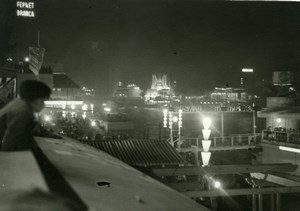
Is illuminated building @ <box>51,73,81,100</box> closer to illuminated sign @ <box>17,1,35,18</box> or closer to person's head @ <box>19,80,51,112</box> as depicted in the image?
illuminated sign @ <box>17,1,35,18</box>

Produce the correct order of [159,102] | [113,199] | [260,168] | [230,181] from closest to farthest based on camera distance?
[113,199] → [260,168] → [230,181] → [159,102]

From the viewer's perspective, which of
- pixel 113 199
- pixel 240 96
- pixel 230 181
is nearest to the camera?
pixel 113 199

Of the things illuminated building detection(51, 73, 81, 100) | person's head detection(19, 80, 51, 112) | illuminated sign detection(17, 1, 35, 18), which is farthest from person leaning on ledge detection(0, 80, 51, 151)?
illuminated sign detection(17, 1, 35, 18)

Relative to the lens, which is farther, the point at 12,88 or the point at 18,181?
the point at 12,88

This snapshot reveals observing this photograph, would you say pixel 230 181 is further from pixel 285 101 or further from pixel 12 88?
pixel 12 88

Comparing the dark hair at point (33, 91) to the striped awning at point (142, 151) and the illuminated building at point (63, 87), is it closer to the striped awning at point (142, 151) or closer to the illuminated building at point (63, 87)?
the striped awning at point (142, 151)

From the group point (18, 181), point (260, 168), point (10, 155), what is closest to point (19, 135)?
point (10, 155)

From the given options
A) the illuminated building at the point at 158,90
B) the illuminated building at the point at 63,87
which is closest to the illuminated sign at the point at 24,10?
the illuminated building at the point at 63,87

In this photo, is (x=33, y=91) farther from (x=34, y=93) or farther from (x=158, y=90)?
(x=158, y=90)
